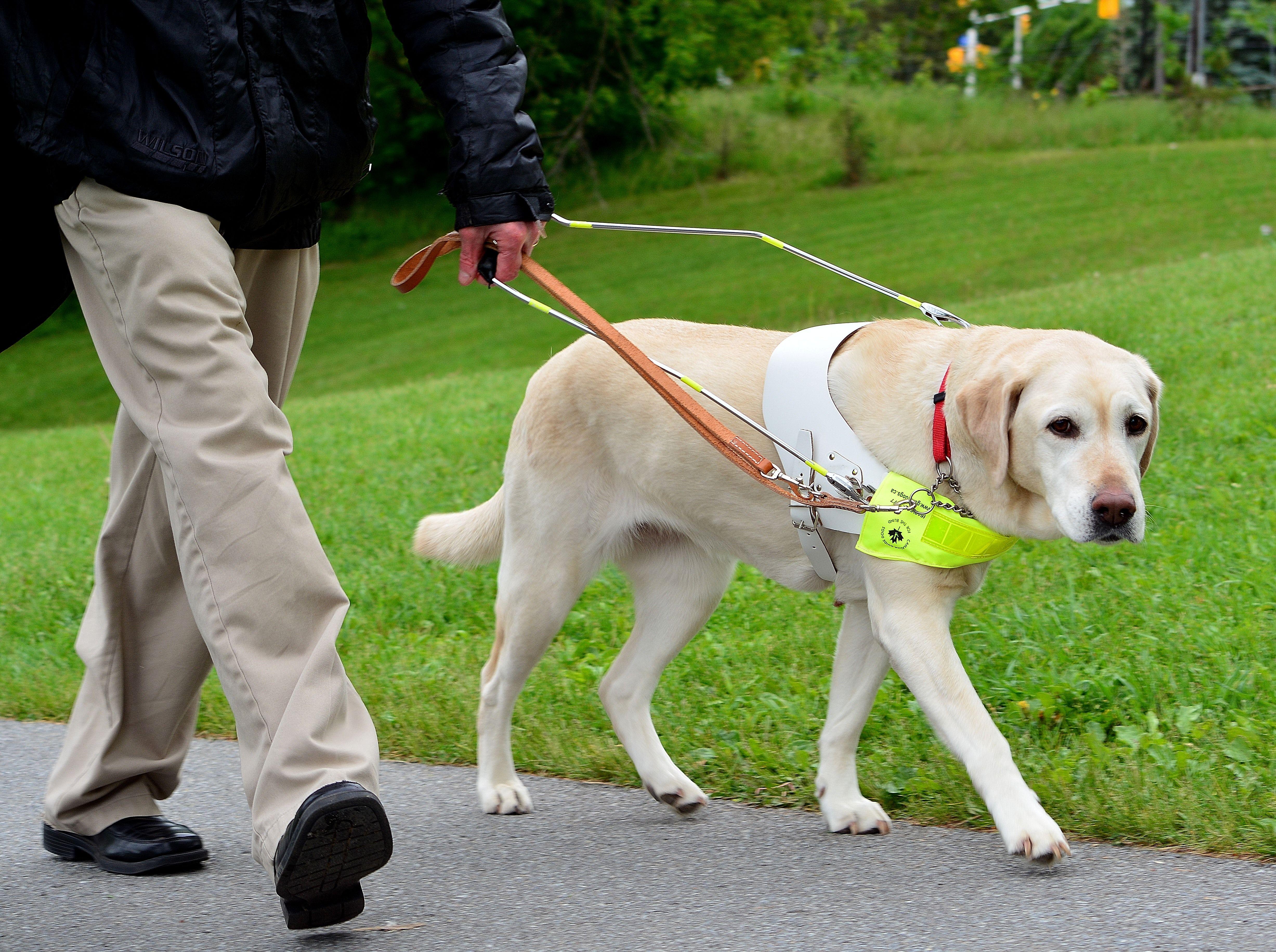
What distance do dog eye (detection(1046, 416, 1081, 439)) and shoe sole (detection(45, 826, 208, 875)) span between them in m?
2.14

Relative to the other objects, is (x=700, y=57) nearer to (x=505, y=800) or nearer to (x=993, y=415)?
(x=505, y=800)

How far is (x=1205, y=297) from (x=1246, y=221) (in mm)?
9754

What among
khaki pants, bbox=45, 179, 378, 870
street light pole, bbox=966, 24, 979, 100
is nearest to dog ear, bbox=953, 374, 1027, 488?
khaki pants, bbox=45, 179, 378, 870

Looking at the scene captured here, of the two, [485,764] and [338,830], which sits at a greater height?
[338,830]

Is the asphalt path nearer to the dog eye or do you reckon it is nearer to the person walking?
the person walking

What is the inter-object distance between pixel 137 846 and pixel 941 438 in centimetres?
205

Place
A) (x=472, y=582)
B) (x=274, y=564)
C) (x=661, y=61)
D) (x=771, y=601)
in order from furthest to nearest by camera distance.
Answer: (x=661, y=61)
(x=472, y=582)
(x=771, y=601)
(x=274, y=564)

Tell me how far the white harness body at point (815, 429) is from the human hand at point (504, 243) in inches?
27.9

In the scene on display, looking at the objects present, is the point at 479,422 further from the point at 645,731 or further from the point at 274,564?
the point at 274,564

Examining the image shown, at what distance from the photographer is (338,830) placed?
7.50ft

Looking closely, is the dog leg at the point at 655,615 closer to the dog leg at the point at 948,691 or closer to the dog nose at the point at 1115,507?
the dog leg at the point at 948,691

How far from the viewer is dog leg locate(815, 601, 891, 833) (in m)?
3.12

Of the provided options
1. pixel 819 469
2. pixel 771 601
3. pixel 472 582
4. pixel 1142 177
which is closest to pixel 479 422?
pixel 472 582

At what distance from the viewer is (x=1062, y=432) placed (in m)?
2.76
